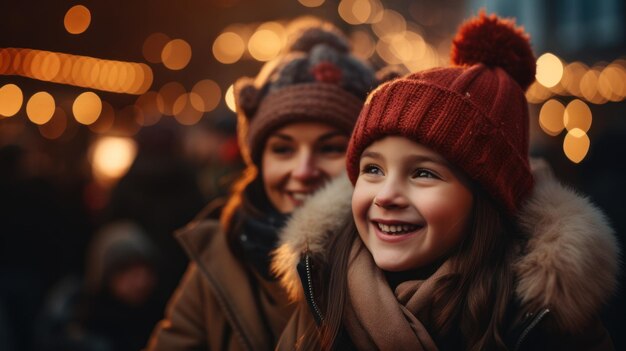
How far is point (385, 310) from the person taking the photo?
6.37ft

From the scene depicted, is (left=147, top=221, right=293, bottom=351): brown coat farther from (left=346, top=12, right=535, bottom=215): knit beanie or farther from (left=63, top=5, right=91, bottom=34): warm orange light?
(left=63, top=5, right=91, bottom=34): warm orange light

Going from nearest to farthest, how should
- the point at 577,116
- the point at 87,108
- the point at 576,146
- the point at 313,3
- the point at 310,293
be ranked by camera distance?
the point at 310,293
the point at 576,146
the point at 313,3
the point at 577,116
the point at 87,108

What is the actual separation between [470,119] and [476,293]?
585 millimetres

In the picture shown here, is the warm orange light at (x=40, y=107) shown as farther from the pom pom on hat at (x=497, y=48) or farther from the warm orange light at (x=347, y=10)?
the pom pom on hat at (x=497, y=48)

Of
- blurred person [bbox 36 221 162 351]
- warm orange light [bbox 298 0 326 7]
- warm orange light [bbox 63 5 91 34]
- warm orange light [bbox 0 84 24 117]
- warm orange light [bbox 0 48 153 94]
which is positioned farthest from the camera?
warm orange light [bbox 0 84 24 117]

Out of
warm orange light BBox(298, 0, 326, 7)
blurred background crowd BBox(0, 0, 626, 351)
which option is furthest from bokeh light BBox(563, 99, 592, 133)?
warm orange light BBox(298, 0, 326, 7)

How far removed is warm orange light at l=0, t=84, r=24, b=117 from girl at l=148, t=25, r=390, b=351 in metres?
13.5

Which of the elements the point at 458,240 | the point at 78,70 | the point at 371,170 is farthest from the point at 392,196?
the point at 78,70

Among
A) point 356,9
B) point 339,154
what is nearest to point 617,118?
point 356,9

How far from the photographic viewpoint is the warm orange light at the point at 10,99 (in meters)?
14.3

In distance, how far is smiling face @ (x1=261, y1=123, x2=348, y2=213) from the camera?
258 centimetres

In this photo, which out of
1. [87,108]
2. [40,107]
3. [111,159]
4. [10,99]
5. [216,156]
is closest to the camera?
[216,156]

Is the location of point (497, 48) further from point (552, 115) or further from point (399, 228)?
point (552, 115)

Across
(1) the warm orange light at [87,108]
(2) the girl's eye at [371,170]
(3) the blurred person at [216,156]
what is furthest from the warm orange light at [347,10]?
(1) the warm orange light at [87,108]
